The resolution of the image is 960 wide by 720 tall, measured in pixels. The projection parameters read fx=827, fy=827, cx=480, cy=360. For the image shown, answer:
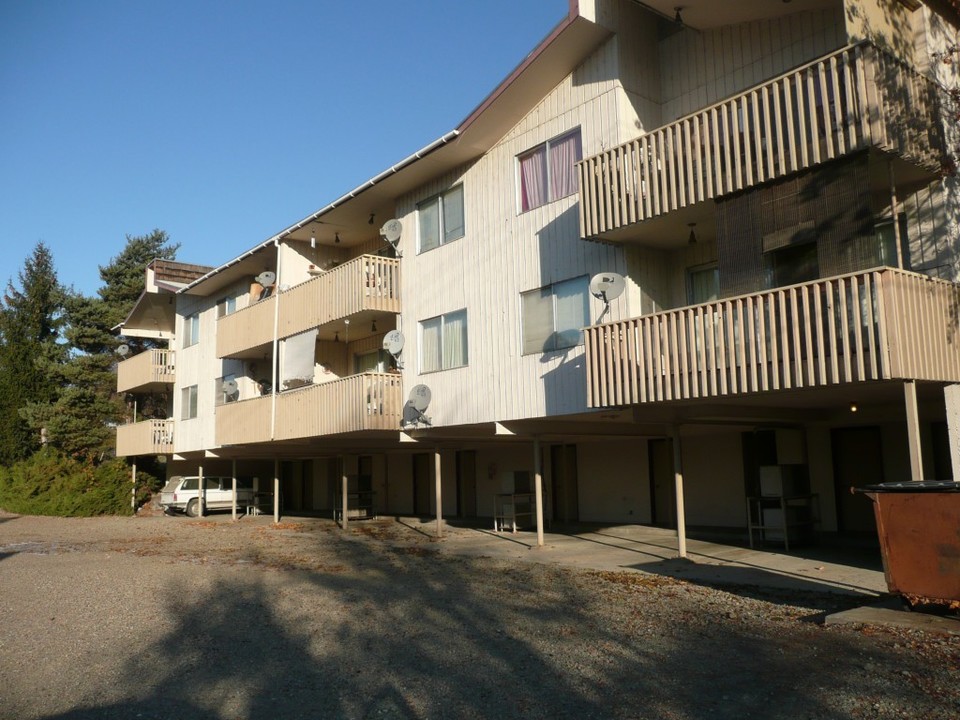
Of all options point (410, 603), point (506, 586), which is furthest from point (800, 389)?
point (410, 603)

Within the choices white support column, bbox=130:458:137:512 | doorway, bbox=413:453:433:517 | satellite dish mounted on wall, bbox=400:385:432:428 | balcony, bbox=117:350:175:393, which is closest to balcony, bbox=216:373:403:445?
satellite dish mounted on wall, bbox=400:385:432:428

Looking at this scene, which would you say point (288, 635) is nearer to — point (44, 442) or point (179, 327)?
point (179, 327)

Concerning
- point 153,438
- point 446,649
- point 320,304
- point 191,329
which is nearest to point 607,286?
point 446,649

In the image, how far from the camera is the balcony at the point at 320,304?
19.9m

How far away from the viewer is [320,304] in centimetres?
2159

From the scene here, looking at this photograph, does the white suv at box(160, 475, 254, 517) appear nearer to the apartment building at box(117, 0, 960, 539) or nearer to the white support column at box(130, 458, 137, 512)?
the white support column at box(130, 458, 137, 512)

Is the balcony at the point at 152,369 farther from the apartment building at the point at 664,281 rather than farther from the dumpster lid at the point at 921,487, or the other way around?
the dumpster lid at the point at 921,487

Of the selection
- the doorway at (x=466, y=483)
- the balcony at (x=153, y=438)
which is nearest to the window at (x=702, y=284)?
the doorway at (x=466, y=483)

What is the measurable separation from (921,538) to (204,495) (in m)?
28.5

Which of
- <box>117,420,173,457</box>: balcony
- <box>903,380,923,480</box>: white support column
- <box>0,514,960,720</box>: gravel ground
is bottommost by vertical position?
<box>0,514,960,720</box>: gravel ground

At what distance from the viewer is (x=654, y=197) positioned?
43.1 feet

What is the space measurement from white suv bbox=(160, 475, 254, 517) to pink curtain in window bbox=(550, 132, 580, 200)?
2134cm

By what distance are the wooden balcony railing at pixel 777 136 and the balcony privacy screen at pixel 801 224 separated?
0.82 ft

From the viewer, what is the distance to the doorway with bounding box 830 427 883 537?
16.0 m
